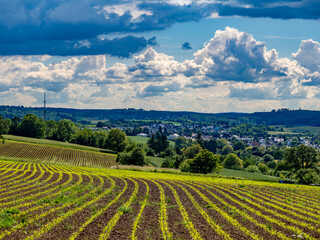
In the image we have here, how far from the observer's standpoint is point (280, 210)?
2752 cm

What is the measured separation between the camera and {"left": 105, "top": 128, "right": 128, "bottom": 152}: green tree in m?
A: 163

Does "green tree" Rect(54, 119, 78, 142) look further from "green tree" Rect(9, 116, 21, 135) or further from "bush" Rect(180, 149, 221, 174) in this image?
"bush" Rect(180, 149, 221, 174)

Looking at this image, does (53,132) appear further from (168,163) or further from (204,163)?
(204,163)

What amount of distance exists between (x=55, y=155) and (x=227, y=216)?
10474cm

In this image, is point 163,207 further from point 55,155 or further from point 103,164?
point 55,155

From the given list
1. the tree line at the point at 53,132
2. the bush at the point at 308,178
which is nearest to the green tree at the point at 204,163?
the bush at the point at 308,178

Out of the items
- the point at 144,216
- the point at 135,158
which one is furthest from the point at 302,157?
the point at 144,216

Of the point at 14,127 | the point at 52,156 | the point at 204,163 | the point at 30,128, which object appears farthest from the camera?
the point at 30,128

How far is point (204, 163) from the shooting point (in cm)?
9094

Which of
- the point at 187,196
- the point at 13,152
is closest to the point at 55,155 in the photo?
the point at 13,152

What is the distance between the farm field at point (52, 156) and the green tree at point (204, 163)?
102 feet

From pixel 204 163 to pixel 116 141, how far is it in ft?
259

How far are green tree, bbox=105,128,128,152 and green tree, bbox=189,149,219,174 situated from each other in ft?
249

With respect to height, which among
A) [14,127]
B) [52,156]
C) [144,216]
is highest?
[144,216]
